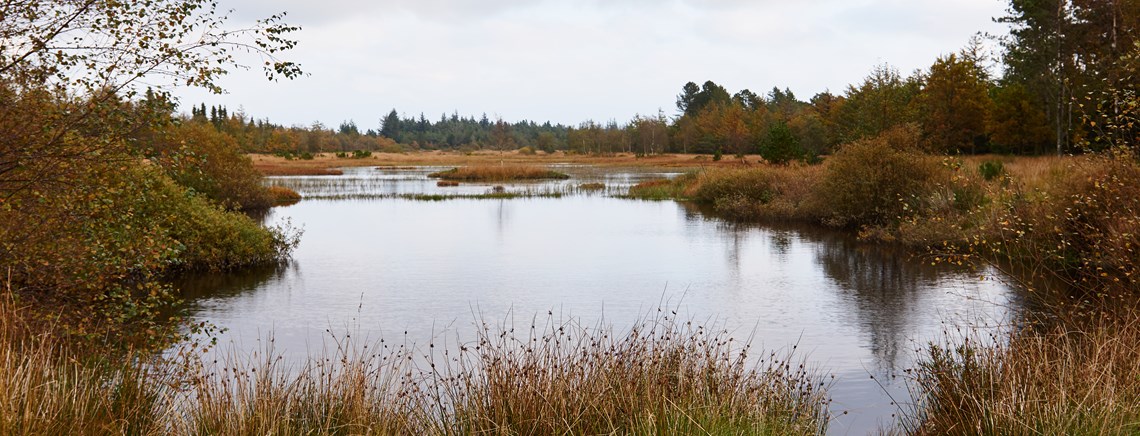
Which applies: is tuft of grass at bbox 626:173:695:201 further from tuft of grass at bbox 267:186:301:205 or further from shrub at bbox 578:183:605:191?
tuft of grass at bbox 267:186:301:205

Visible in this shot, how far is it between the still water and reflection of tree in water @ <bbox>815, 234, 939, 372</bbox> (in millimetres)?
43

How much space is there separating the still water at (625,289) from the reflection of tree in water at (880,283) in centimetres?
4

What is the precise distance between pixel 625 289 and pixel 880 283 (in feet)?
17.7

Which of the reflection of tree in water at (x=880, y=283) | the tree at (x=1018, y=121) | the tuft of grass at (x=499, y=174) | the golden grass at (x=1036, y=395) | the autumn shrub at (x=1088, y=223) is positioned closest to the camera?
the golden grass at (x=1036, y=395)

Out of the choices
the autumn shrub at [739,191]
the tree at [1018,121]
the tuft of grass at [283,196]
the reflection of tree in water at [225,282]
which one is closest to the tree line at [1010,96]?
the tree at [1018,121]

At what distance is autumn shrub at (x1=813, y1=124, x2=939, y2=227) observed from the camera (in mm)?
28203

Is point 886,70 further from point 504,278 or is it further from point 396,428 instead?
point 396,428

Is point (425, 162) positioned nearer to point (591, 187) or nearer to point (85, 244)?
point (591, 187)

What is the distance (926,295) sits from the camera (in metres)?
17.6

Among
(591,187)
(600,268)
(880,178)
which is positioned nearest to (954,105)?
(591,187)

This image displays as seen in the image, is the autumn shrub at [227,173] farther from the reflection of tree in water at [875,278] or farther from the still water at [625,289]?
the reflection of tree in water at [875,278]

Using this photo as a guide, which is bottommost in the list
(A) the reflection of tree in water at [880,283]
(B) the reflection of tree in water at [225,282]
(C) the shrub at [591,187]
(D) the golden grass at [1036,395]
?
(A) the reflection of tree in water at [880,283]

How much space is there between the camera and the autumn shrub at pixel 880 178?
1110 inches

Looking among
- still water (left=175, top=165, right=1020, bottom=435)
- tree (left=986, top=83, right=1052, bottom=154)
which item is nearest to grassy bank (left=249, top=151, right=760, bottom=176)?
tree (left=986, top=83, right=1052, bottom=154)
